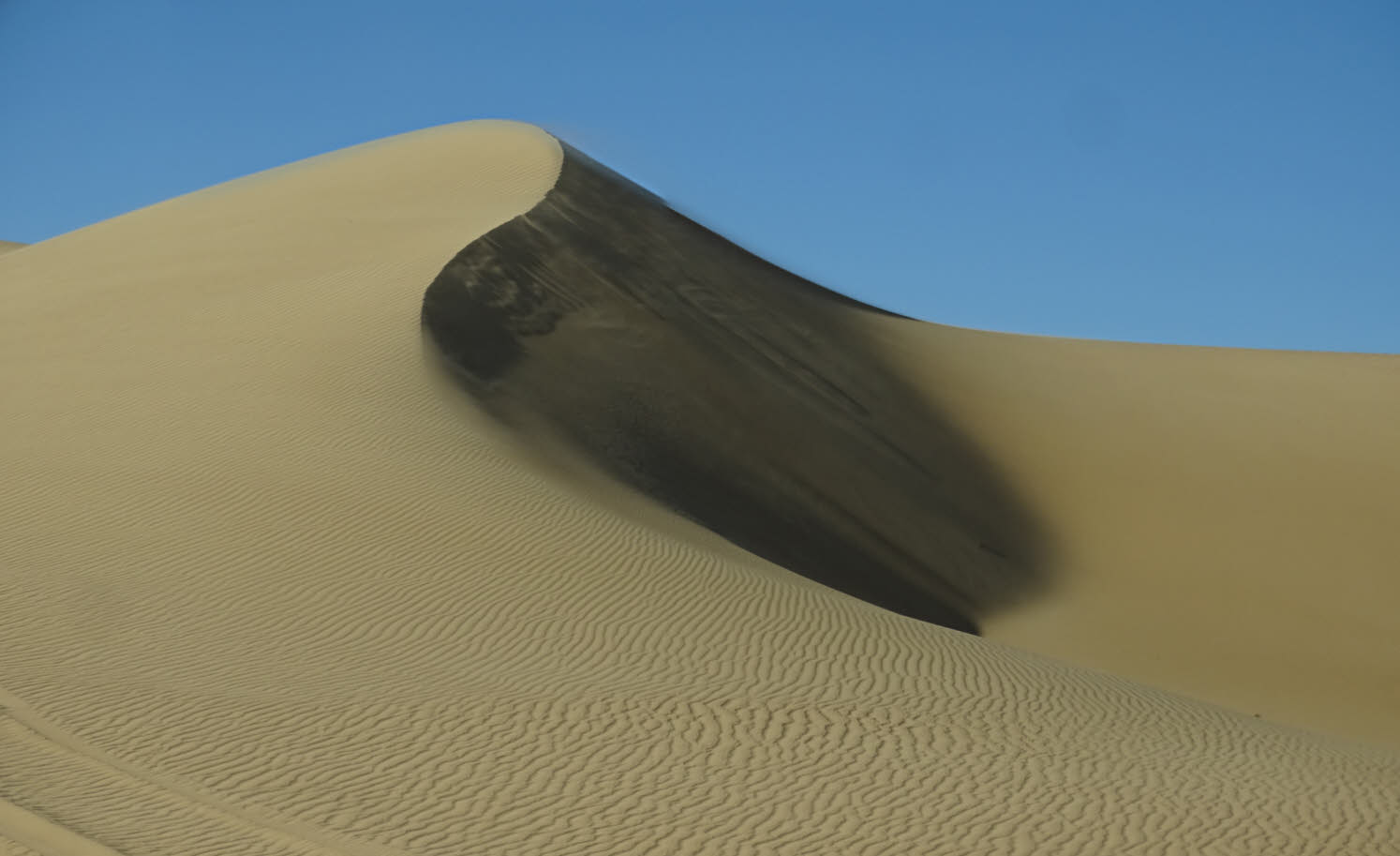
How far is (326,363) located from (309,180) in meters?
14.7

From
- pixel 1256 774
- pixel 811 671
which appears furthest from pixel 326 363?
pixel 1256 774

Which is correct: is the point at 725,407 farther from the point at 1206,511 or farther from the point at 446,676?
the point at 446,676

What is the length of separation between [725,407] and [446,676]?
41.4 feet

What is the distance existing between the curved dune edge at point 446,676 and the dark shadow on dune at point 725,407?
2.28 m

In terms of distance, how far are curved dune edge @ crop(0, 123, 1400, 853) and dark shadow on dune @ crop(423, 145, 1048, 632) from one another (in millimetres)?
2282

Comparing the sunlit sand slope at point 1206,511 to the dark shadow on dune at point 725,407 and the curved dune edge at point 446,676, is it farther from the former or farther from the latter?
the curved dune edge at point 446,676

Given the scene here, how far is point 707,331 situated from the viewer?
2545 cm

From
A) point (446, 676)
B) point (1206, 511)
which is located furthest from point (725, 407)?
point (446, 676)

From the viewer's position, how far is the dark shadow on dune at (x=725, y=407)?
18891mm

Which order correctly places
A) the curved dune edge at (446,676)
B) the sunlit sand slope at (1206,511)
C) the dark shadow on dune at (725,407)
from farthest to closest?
the dark shadow on dune at (725,407) < the sunlit sand slope at (1206,511) < the curved dune edge at (446,676)

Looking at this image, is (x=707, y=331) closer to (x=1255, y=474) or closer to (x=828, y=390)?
(x=828, y=390)

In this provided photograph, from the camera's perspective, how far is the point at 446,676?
10.2 metres

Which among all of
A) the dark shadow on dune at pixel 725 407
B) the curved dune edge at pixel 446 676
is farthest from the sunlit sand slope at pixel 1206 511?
the curved dune edge at pixel 446 676

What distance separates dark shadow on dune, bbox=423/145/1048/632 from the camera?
744 inches
